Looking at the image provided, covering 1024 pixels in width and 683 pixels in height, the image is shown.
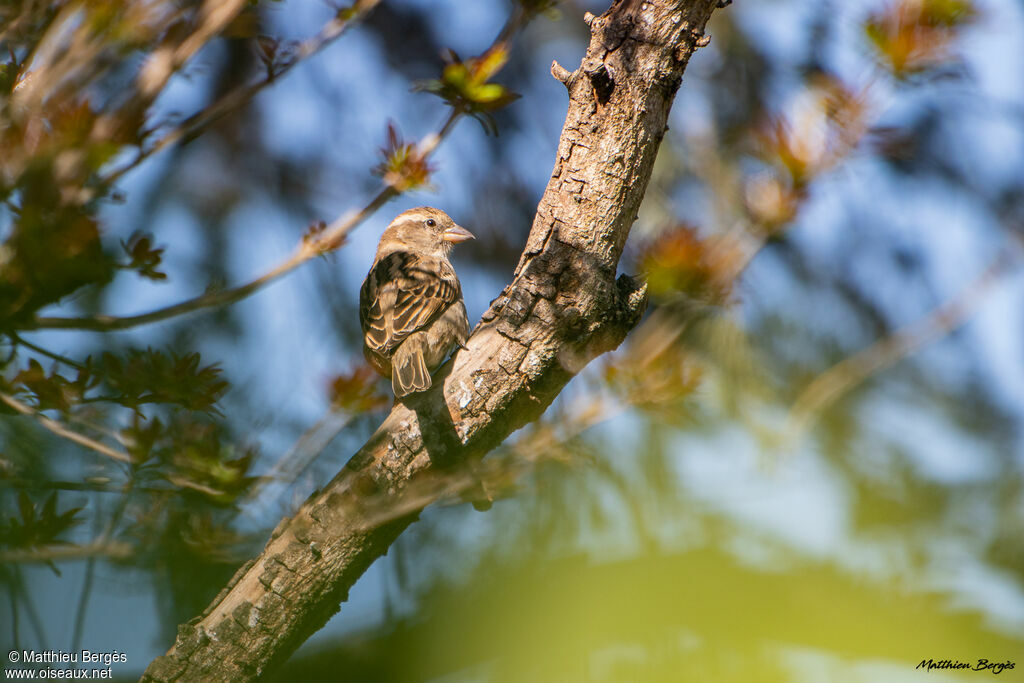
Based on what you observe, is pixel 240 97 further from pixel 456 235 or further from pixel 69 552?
pixel 456 235

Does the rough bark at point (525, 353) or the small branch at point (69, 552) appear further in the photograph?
the rough bark at point (525, 353)

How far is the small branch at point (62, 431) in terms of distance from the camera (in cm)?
225

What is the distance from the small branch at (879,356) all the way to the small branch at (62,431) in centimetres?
405

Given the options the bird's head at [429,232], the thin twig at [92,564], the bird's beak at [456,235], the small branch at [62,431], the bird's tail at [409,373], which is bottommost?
the thin twig at [92,564]

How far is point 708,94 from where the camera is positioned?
254 inches

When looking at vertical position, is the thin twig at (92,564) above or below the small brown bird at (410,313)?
below

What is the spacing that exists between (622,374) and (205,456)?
137 centimetres

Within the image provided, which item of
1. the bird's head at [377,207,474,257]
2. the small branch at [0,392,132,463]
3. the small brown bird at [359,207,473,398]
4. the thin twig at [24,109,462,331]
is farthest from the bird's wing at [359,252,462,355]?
the small branch at [0,392,132,463]

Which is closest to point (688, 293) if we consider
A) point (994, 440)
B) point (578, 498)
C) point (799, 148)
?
point (799, 148)

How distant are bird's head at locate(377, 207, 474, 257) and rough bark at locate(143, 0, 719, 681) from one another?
8.15ft

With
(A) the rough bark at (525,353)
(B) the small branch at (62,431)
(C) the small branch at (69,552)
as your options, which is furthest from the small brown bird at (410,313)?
(C) the small branch at (69,552)

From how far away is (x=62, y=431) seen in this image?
2295mm

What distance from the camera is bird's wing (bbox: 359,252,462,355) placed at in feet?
13.4

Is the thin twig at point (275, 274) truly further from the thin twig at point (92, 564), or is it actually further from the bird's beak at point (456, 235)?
the bird's beak at point (456, 235)
